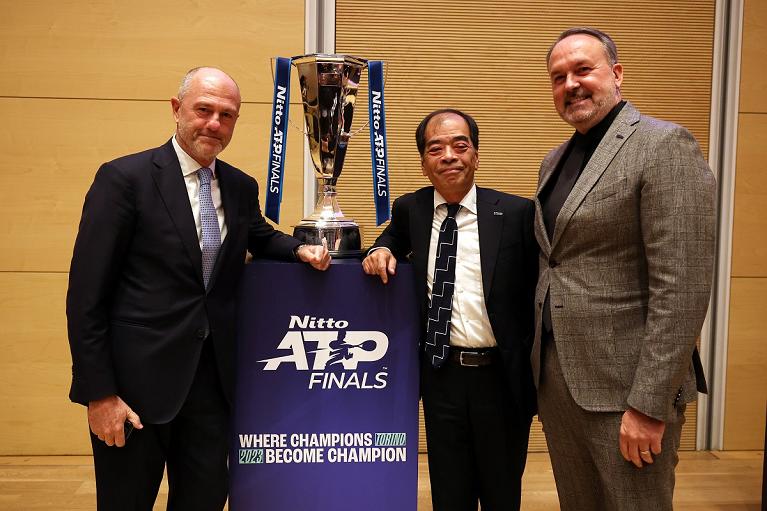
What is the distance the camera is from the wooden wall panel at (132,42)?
125 inches

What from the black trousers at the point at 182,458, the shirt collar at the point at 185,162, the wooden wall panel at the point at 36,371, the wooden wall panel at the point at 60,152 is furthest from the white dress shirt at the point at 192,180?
the wooden wall panel at the point at 36,371

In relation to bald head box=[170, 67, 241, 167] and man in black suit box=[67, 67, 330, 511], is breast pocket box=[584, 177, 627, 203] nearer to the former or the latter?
man in black suit box=[67, 67, 330, 511]

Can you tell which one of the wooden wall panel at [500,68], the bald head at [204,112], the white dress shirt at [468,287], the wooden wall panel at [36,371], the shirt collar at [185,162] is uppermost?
the wooden wall panel at [500,68]

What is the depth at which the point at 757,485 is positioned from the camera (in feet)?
10.2

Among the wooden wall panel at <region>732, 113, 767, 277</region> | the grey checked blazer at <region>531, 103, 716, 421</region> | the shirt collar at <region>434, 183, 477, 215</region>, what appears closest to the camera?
the grey checked blazer at <region>531, 103, 716, 421</region>

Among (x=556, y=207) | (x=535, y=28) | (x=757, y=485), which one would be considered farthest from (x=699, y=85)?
(x=556, y=207)

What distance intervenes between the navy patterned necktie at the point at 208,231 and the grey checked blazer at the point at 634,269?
88 cm

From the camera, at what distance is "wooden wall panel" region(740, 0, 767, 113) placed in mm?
3383

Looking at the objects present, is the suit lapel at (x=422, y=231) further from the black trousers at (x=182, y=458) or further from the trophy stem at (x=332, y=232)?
the black trousers at (x=182, y=458)

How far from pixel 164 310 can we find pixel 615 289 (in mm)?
1127

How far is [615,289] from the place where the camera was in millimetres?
1521

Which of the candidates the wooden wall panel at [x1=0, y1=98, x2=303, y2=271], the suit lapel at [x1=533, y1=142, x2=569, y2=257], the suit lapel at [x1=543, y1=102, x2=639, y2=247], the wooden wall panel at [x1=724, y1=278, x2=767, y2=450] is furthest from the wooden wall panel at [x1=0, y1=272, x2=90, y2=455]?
the wooden wall panel at [x1=724, y1=278, x2=767, y2=450]

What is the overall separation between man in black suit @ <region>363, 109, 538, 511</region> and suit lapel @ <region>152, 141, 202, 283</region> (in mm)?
476

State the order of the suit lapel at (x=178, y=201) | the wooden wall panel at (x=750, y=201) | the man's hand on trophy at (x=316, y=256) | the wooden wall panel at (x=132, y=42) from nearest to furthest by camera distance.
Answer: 1. the suit lapel at (x=178, y=201)
2. the man's hand on trophy at (x=316, y=256)
3. the wooden wall panel at (x=132, y=42)
4. the wooden wall panel at (x=750, y=201)
